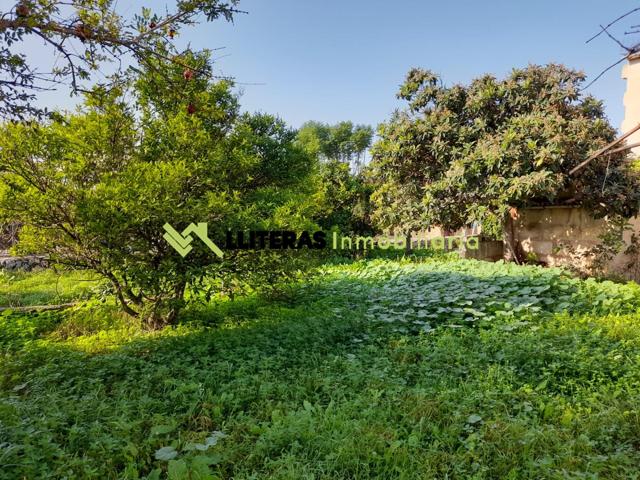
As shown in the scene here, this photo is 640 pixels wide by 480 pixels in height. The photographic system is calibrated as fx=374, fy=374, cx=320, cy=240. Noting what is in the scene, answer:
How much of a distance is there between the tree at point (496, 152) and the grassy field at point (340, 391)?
7.51 feet

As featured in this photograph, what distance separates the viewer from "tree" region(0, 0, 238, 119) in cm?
212

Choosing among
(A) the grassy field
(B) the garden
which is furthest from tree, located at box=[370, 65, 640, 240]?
(A) the grassy field

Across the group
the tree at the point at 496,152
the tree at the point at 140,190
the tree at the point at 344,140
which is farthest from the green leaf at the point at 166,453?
the tree at the point at 344,140

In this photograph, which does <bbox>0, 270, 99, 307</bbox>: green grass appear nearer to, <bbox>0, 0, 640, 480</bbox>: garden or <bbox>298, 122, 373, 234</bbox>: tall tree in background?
<bbox>0, 0, 640, 480</bbox>: garden

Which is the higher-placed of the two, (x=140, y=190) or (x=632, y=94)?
(x=632, y=94)

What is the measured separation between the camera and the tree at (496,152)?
6.04m

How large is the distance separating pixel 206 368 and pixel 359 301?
246 cm

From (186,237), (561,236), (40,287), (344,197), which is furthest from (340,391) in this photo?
(344,197)

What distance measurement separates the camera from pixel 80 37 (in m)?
2.20

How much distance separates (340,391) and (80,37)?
2.73 metres

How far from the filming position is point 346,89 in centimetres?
775

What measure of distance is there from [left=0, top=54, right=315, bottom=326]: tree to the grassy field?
2.33ft

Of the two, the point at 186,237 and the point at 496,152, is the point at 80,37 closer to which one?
the point at 186,237

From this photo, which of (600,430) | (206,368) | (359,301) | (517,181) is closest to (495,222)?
(517,181)
